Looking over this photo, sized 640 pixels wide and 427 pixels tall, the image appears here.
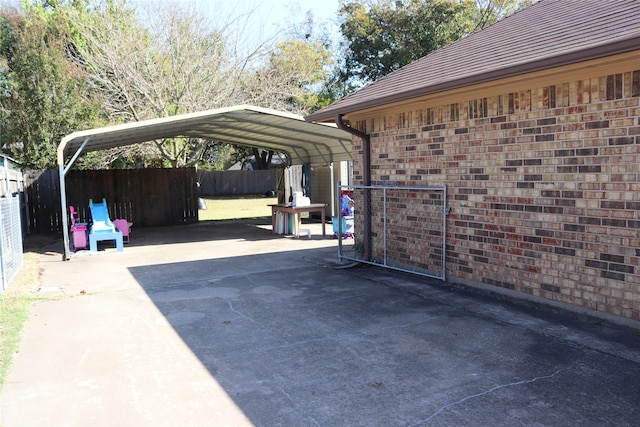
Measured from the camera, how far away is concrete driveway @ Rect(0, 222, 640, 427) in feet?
11.8

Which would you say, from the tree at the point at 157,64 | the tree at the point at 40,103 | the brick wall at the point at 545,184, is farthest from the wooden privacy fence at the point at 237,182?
the brick wall at the point at 545,184

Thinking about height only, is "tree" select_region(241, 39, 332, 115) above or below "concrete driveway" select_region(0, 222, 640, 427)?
above

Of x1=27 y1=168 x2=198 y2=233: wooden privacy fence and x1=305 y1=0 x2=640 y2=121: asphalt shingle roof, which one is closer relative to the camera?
x1=305 y1=0 x2=640 y2=121: asphalt shingle roof

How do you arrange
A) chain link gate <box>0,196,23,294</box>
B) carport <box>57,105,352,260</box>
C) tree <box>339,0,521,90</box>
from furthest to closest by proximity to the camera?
1. tree <box>339,0,521,90</box>
2. carport <box>57,105,352,260</box>
3. chain link gate <box>0,196,23,294</box>

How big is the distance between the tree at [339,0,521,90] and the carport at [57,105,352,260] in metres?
10.5

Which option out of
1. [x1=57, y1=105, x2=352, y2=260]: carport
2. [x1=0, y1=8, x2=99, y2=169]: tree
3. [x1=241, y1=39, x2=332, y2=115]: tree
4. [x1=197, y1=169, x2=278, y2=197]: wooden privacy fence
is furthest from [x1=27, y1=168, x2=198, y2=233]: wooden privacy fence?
[x1=197, y1=169, x2=278, y2=197]: wooden privacy fence

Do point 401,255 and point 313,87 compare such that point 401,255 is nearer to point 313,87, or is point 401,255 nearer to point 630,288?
point 630,288

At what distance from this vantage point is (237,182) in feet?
123

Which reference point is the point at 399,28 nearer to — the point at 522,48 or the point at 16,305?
the point at 522,48

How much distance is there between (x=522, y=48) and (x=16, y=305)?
7.20m

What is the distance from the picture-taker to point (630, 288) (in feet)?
16.7

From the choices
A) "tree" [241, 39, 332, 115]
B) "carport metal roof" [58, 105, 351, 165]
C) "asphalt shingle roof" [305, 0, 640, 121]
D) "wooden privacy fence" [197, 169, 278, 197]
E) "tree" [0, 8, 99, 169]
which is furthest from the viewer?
"wooden privacy fence" [197, 169, 278, 197]

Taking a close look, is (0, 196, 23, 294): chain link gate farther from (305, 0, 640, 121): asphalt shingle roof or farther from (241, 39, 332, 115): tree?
(241, 39, 332, 115): tree

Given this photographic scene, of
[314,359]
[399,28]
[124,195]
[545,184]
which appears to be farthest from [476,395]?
[399,28]
